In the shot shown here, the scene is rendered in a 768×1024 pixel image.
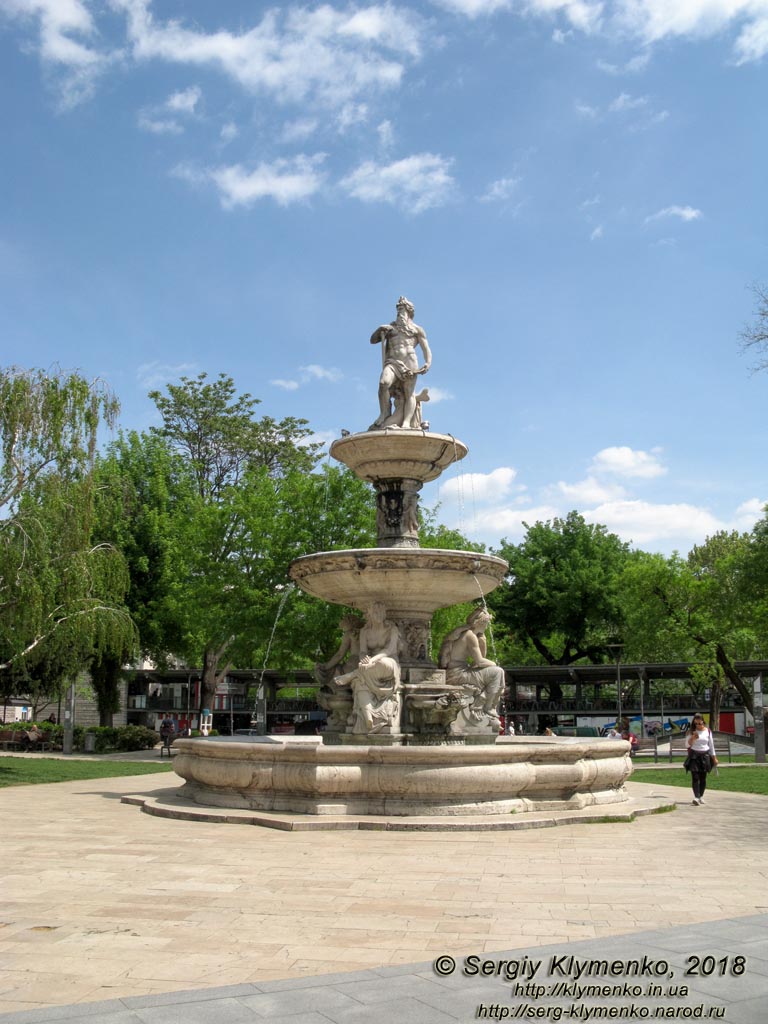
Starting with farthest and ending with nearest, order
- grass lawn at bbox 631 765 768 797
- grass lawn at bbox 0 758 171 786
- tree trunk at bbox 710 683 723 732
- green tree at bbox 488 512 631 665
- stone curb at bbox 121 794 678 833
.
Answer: green tree at bbox 488 512 631 665 → tree trunk at bbox 710 683 723 732 → grass lawn at bbox 0 758 171 786 → grass lawn at bbox 631 765 768 797 → stone curb at bbox 121 794 678 833

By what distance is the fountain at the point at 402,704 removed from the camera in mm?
10766

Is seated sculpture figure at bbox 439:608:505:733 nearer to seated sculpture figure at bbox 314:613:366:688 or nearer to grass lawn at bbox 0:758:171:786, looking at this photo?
seated sculpture figure at bbox 314:613:366:688

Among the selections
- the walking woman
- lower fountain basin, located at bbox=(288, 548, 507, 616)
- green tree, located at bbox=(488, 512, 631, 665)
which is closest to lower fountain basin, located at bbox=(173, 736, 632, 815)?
the walking woman

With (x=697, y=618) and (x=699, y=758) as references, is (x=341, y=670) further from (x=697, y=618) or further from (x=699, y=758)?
(x=697, y=618)

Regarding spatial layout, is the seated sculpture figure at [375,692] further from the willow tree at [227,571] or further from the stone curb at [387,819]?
the willow tree at [227,571]

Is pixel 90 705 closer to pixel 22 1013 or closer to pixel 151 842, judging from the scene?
pixel 151 842

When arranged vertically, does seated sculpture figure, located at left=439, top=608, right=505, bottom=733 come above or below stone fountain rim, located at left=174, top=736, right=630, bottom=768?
above

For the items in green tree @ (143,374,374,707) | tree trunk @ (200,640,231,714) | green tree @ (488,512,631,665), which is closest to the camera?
green tree @ (143,374,374,707)

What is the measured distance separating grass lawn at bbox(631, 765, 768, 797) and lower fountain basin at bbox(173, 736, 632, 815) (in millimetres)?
6578

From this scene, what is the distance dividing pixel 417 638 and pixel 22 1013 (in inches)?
411

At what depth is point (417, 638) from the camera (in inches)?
566

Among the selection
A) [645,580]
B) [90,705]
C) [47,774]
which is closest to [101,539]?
[47,774]

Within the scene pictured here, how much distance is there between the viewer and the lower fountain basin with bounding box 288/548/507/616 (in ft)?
42.3

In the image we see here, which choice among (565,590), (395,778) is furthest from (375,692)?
(565,590)
